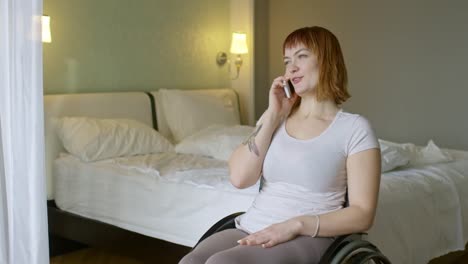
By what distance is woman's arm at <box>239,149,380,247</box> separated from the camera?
151cm

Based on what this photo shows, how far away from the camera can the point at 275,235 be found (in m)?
1.50

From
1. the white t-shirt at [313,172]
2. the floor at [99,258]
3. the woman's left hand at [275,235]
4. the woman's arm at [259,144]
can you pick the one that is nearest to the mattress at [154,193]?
the floor at [99,258]

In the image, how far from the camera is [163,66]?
409 centimetres

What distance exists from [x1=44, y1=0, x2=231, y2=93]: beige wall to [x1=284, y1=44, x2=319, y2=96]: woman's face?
2.09 m

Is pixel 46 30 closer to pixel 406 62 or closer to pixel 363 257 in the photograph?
pixel 363 257

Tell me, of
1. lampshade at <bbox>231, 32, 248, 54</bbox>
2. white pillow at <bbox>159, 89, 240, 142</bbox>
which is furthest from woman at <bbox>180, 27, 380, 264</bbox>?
lampshade at <bbox>231, 32, 248, 54</bbox>

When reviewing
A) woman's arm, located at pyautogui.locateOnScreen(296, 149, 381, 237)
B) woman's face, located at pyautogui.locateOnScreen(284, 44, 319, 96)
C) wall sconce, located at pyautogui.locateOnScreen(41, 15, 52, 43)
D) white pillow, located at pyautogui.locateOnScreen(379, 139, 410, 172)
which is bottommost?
white pillow, located at pyautogui.locateOnScreen(379, 139, 410, 172)

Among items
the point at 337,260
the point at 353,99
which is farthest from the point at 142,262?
the point at 353,99

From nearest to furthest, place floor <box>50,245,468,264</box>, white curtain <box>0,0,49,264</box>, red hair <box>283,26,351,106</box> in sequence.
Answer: red hair <box>283,26,351,106</box>
white curtain <box>0,0,49,264</box>
floor <box>50,245,468,264</box>

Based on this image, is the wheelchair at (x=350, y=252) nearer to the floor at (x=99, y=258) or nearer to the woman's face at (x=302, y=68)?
the woman's face at (x=302, y=68)

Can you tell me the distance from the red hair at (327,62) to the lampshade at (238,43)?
2841mm

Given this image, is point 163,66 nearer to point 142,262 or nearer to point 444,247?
point 142,262

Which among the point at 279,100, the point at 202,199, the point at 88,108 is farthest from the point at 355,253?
the point at 88,108

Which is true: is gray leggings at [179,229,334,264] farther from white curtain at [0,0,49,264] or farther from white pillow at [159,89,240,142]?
white pillow at [159,89,240,142]
